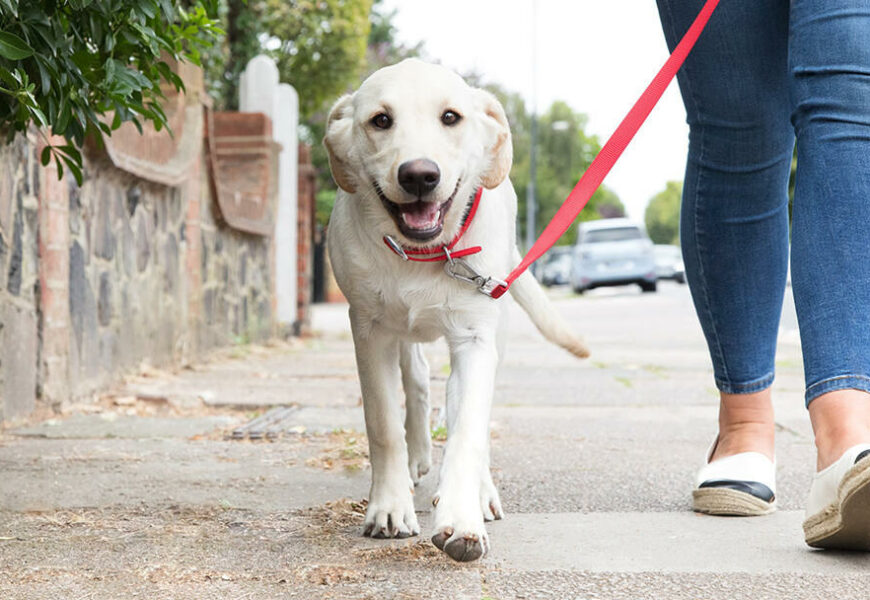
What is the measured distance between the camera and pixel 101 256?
198 inches

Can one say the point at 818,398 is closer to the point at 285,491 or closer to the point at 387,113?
the point at 387,113

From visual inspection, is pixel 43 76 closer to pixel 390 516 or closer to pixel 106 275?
pixel 390 516

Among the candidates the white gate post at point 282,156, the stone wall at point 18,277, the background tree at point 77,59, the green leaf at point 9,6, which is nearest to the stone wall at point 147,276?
the stone wall at point 18,277

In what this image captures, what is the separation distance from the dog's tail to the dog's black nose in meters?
0.77

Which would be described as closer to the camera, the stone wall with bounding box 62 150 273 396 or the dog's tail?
the dog's tail

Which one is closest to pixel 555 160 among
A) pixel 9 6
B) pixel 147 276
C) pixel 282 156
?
pixel 282 156

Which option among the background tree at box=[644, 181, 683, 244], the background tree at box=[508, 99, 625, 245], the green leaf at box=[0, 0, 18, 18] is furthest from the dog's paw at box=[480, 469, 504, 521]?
the background tree at box=[644, 181, 683, 244]

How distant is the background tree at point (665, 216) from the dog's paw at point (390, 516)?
360ft

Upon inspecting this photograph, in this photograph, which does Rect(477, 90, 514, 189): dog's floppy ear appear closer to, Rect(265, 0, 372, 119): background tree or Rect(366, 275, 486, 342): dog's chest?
Rect(366, 275, 486, 342): dog's chest

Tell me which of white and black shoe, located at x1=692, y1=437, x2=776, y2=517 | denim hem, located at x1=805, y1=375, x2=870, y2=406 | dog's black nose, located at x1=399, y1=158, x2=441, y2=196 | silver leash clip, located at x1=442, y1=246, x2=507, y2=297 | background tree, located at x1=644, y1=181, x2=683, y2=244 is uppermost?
background tree, located at x1=644, y1=181, x2=683, y2=244

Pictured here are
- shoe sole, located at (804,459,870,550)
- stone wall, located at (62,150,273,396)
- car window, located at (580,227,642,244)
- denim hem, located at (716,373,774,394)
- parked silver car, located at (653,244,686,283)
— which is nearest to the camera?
shoe sole, located at (804,459,870,550)

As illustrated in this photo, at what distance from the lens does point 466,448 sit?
227 cm

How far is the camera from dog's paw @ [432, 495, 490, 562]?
6.66 feet

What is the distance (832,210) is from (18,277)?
2.93 meters
